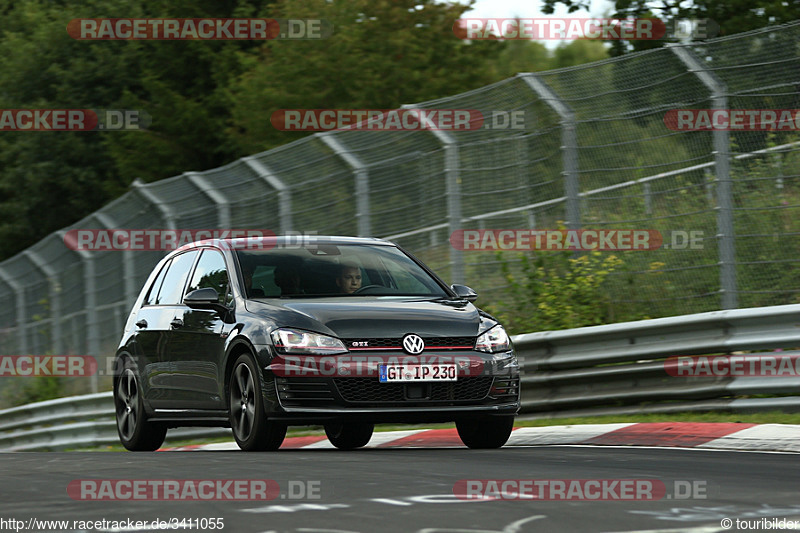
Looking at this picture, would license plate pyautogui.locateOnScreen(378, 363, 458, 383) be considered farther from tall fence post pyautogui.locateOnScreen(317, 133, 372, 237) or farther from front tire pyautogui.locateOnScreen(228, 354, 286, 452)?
tall fence post pyautogui.locateOnScreen(317, 133, 372, 237)

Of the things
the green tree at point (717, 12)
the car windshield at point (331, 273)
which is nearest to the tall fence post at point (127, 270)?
the car windshield at point (331, 273)

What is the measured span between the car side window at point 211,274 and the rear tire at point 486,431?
198 cm

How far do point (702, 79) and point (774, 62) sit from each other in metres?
0.71

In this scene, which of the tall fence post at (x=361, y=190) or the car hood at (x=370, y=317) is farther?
the tall fence post at (x=361, y=190)

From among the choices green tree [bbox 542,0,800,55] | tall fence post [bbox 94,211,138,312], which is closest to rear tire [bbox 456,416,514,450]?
tall fence post [bbox 94,211,138,312]

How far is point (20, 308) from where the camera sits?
23047 mm

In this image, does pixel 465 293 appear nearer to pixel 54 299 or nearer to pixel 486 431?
pixel 486 431

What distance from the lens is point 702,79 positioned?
12.3 meters

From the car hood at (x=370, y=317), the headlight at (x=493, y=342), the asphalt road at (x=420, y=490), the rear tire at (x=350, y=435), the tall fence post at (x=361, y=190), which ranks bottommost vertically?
the rear tire at (x=350, y=435)

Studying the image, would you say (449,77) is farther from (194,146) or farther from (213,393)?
(213,393)

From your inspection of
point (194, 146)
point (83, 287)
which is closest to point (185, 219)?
point (83, 287)

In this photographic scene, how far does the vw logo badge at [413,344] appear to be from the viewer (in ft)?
30.6

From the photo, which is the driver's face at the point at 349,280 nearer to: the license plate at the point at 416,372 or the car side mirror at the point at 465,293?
the car side mirror at the point at 465,293

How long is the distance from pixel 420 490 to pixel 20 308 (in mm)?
17363
